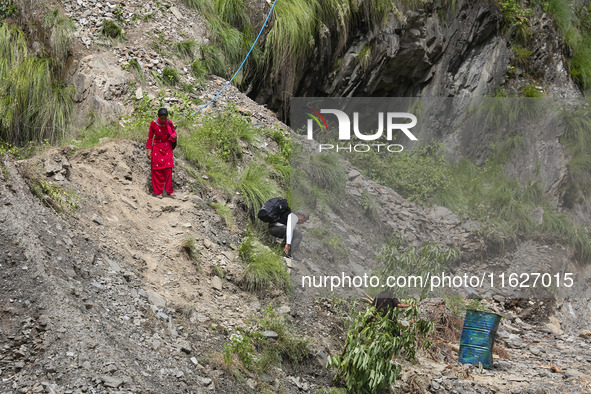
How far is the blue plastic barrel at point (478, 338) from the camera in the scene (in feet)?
22.3

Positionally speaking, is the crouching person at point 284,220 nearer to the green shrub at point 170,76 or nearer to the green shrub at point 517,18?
the green shrub at point 170,76

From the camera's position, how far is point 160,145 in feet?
22.3

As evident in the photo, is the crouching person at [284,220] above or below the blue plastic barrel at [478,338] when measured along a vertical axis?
above

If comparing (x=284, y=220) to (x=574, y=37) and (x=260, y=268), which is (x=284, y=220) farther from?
(x=574, y=37)

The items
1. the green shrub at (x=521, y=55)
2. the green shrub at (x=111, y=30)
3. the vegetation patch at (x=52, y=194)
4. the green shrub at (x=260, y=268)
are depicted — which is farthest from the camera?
the green shrub at (x=521, y=55)

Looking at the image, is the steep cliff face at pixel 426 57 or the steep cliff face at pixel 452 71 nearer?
the steep cliff face at pixel 452 71

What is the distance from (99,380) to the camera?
4.17 metres

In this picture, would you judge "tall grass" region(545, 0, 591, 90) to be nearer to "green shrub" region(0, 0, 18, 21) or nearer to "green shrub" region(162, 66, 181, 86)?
"green shrub" region(162, 66, 181, 86)

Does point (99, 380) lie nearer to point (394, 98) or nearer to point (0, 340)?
point (0, 340)

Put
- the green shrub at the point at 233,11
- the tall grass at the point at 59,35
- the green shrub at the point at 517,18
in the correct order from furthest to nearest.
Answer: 1. the green shrub at the point at 517,18
2. the green shrub at the point at 233,11
3. the tall grass at the point at 59,35

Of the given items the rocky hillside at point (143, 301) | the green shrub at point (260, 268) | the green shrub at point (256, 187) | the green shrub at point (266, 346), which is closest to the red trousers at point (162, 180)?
the rocky hillside at point (143, 301)

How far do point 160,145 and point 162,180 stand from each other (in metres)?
0.38

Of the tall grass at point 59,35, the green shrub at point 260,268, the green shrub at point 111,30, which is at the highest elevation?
the green shrub at point 111,30

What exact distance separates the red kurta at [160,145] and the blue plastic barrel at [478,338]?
369cm
